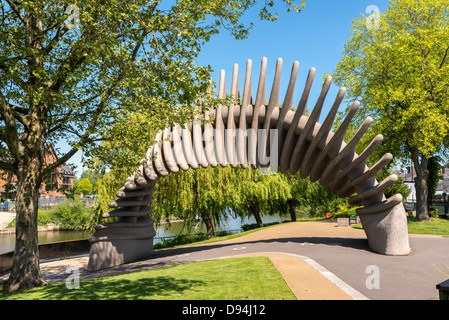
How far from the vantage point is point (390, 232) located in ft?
39.6


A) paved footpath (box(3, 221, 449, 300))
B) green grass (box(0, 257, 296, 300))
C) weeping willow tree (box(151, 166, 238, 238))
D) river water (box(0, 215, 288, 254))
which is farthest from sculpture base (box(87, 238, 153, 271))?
river water (box(0, 215, 288, 254))

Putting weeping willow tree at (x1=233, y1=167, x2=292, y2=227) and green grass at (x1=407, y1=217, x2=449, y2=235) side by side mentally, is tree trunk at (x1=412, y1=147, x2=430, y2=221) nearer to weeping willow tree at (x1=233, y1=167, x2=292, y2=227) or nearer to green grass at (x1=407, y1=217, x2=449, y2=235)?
green grass at (x1=407, y1=217, x2=449, y2=235)

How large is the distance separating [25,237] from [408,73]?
2445 centimetres

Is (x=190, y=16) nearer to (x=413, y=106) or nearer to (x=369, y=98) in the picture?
(x=413, y=106)

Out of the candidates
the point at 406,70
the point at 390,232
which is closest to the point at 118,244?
the point at 390,232

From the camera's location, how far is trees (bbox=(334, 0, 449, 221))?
2108 cm

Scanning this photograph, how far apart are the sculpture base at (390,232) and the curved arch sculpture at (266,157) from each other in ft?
0.11

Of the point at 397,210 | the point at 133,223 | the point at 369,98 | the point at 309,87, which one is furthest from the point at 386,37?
the point at 133,223

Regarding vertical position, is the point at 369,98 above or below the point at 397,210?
above

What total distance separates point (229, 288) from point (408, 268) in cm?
587

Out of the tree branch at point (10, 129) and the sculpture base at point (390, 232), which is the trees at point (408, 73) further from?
the tree branch at point (10, 129)

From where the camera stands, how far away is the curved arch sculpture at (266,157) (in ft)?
40.8

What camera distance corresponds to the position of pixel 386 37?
2411cm
